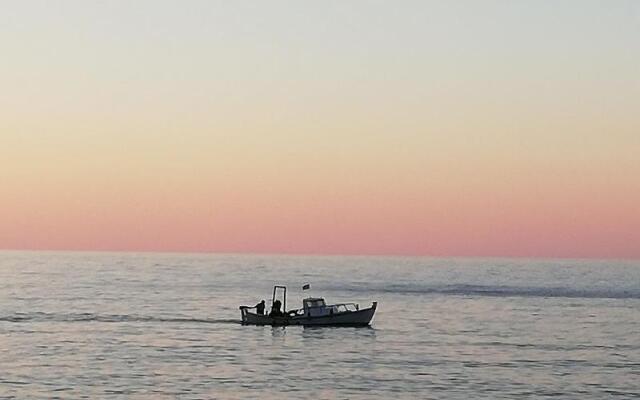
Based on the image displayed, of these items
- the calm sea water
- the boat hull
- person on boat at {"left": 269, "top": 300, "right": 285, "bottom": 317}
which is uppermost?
person on boat at {"left": 269, "top": 300, "right": 285, "bottom": 317}

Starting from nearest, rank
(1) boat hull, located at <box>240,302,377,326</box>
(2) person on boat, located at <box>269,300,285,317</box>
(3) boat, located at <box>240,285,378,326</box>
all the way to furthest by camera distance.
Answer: (3) boat, located at <box>240,285,378,326</box> < (1) boat hull, located at <box>240,302,377,326</box> < (2) person on boat, located at <box>269,300,285,317</box>

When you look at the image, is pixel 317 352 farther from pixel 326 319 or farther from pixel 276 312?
pixel 276 312

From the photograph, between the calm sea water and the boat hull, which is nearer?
the calm sea water

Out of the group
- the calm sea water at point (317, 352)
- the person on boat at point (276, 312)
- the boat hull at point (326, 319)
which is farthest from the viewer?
the person on boat at point (276, 312)

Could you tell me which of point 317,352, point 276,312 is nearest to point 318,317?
point 276,312

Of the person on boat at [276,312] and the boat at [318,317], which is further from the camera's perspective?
the person on boat at [276,312]

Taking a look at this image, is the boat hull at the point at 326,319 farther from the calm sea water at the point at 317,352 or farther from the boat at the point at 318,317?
the calm sea water at the point at 317,352

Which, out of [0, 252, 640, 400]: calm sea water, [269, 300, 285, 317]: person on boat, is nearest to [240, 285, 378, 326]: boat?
[269, 300, 285, 317]: person on boat

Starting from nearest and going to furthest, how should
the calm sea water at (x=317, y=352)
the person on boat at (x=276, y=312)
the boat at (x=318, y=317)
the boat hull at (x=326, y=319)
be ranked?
1. the calm sea water at (x=317, y=352)
2. the boat at (x=318, y=317)
3. the boat hull at (x=326, y=319)
4. the person on boat at (x=276, y=312)

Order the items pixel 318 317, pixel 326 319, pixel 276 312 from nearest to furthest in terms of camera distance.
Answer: pixel 326 319
pixel 318 317
pixel 276 312

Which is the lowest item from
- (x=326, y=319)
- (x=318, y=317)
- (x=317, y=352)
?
(x=317, y=352)

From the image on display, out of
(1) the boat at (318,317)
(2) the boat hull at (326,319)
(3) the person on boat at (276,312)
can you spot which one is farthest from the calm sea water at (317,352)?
(3) the person on boat at (276,312)

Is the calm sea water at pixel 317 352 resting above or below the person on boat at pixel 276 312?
below

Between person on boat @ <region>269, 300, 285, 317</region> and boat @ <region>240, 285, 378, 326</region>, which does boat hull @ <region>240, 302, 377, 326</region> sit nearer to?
boat @ <region>240, 285, 378, 326</region>
